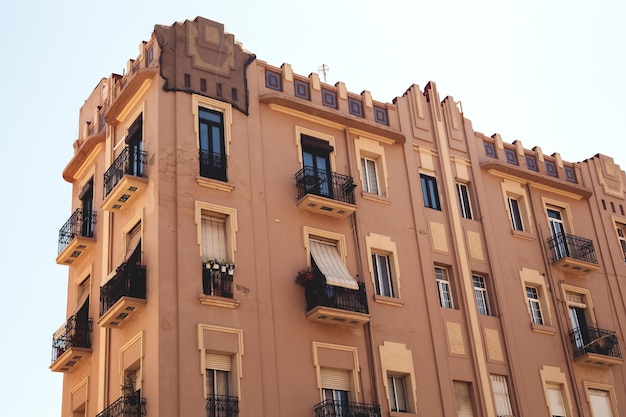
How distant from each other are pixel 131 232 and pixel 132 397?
210 inches

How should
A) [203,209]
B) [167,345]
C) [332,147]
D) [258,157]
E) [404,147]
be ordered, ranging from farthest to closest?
[404,147] → [332,147] → [258,157] → [203,209] → [167,345]

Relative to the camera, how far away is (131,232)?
88.2ft

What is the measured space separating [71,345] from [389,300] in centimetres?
971

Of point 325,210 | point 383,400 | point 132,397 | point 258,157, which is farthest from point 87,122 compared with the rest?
point 383,400

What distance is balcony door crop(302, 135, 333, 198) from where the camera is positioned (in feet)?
91.7

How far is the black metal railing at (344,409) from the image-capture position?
81.2 feet

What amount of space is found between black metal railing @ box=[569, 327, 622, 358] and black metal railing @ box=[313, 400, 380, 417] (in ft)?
30.5

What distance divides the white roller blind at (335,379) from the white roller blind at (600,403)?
388 inches

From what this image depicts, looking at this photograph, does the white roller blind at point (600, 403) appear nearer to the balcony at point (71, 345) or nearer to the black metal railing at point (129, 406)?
the black metal railing at point (129, 406)

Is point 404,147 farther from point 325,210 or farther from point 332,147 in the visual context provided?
point 325,210

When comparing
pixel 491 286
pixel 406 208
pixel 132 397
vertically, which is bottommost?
pixel 132 397

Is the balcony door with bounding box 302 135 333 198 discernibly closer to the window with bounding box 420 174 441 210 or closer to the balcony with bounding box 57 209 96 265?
the window with bounding box 420 174 441 210

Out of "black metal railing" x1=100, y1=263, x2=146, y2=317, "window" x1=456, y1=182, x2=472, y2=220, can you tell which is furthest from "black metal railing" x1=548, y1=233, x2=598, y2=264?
"black metal railing" x1=100, y1=263, x2=146, y2=317

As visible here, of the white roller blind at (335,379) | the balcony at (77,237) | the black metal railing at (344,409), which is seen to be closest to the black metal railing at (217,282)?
the white roller blind at (335,379)
